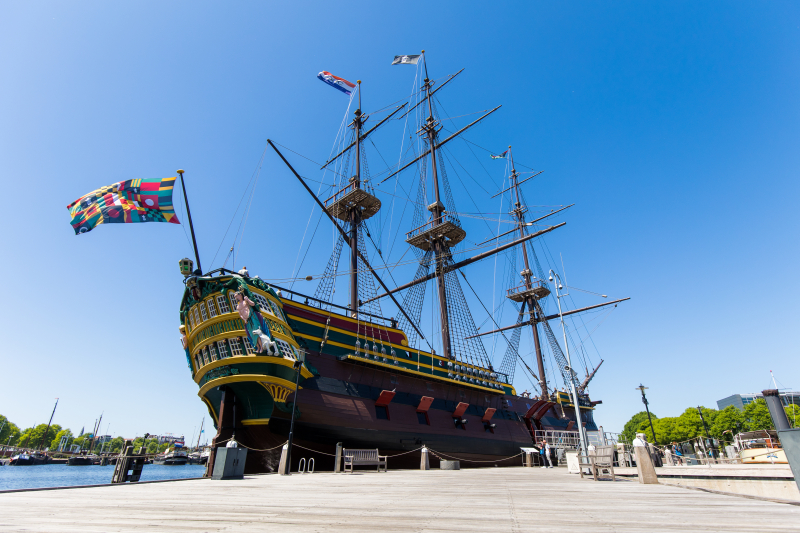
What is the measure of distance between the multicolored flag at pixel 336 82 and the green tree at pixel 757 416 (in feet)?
222

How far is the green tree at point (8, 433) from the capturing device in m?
75.0

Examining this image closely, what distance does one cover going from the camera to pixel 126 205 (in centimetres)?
1280

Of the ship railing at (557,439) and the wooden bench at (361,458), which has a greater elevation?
the ship railing at (557,439)

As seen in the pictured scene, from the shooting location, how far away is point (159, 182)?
521 inches

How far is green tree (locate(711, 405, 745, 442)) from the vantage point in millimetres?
56562

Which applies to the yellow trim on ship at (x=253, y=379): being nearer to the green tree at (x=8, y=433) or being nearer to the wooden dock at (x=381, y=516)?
the wooden dock at (x=381, y=516)

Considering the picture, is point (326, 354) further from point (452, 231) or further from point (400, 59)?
point (400, 59)

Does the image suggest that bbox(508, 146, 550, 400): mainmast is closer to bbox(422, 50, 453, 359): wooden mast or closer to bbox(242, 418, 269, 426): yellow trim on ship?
bbox(422, 50, 453, 359): wooden mast

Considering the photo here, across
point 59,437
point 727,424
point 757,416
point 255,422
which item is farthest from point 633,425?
point 59,437

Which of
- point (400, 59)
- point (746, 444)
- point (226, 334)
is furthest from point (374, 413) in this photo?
point (400, 59)

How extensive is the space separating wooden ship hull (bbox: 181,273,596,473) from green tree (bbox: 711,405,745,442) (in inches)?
2294

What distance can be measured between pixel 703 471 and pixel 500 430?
15.4m

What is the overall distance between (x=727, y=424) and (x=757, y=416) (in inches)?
208

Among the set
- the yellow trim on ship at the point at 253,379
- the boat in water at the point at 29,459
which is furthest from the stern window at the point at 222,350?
the boat in water at the point at 29,459
